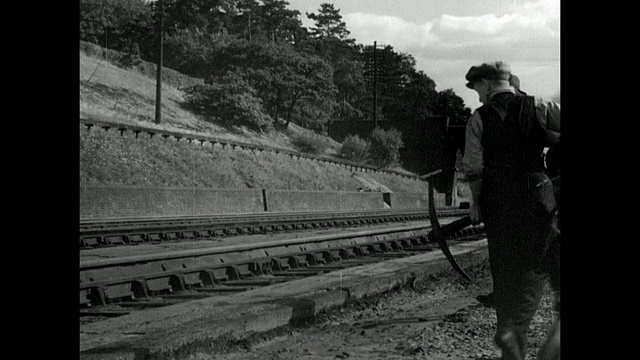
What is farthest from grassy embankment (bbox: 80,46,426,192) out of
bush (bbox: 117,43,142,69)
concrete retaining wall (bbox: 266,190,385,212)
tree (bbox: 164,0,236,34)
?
tree (bbox: 164,0,236,34)

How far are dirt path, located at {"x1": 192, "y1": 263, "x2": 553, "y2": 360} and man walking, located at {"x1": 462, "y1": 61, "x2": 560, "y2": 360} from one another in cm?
79

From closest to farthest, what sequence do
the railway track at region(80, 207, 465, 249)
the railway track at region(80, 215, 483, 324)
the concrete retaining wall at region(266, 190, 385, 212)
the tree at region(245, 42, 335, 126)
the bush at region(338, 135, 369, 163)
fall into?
the bush at region(338, 135, 369, 163) → the tree at region(245, 42, 335, 126) → the railway track at region(80, 215, 483, 324) → the railway track at region(80, 207, 465, 249) → the concrete retaining wall at region(266, 190, 385, 212)

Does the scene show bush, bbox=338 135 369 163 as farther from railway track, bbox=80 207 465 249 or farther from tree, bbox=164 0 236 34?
railway track, bbox=80 207 465 249

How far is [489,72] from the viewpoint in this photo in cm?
210

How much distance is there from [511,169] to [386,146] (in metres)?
0.40

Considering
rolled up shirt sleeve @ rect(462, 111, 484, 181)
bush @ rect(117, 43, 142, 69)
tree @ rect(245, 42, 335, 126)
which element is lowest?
rolled up shirt sleeve @ rect(462, 111, 484, 181)

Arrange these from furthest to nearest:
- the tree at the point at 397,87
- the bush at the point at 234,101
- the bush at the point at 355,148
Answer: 1. the bush at the point at 234,101
2. the bush at the point at 355,148
3. the tree at the point at 397,87

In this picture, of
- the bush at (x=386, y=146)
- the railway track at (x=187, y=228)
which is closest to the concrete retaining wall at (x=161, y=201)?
the railway track at (x=187, y=228)

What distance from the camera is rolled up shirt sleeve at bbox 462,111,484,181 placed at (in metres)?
2.13

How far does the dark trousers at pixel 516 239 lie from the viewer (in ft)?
7.01

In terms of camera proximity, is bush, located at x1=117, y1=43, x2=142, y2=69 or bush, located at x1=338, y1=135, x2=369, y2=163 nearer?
bush, located at x1=338, y1=135, x2=369, y2=163

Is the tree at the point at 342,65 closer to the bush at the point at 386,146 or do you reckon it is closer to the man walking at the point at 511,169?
the bush at the point at 386,146
